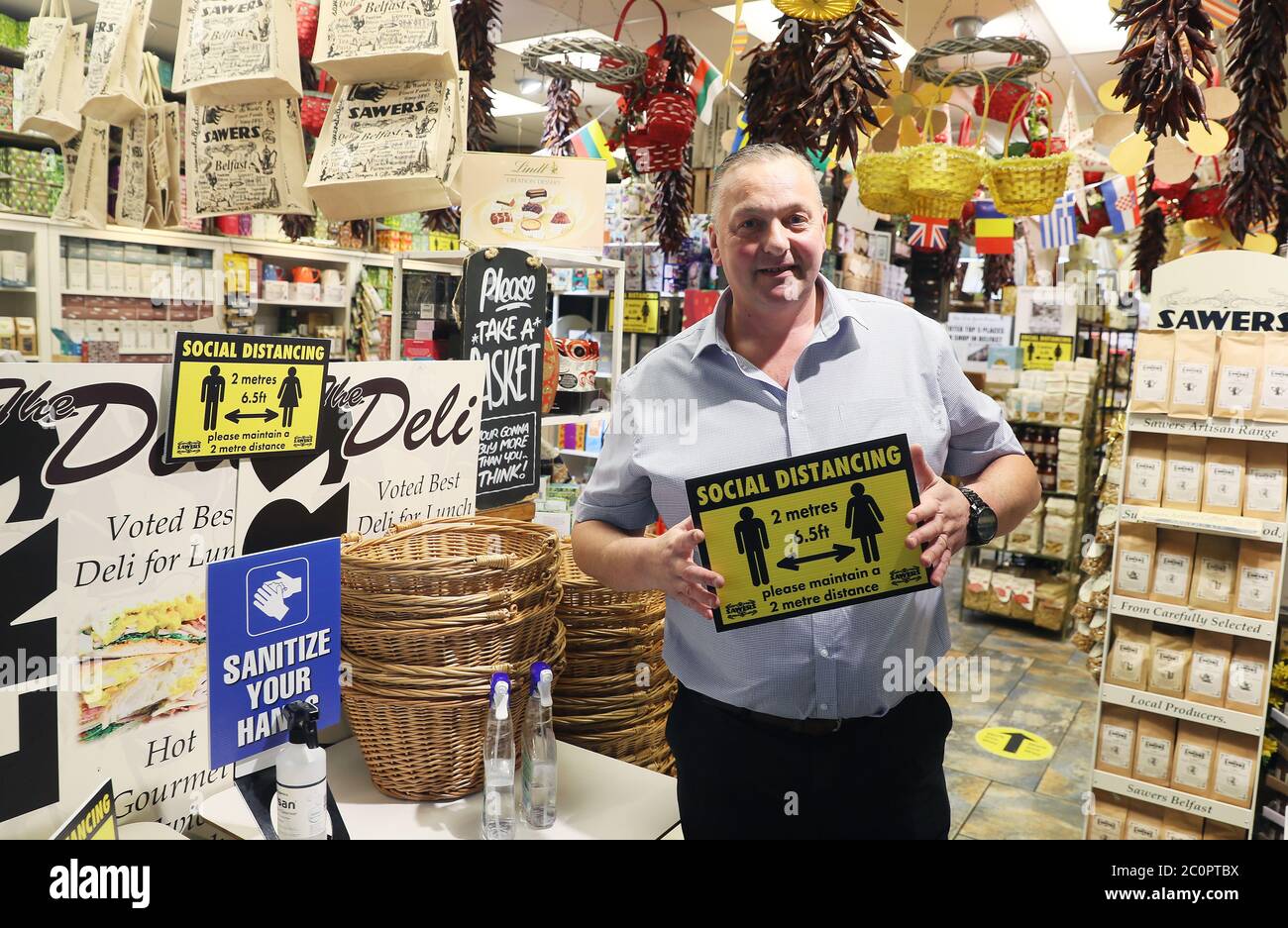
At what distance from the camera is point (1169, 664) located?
116 inches

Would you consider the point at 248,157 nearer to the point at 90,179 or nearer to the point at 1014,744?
the point at 90,179

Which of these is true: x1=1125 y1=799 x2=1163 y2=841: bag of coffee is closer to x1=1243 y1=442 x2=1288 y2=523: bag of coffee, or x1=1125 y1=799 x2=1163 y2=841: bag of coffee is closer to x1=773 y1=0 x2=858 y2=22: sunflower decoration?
x1=1243 y1=442 x2=1288 y2=523: bag of coffee

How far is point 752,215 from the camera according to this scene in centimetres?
154

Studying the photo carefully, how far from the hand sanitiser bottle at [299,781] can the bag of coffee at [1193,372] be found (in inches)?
110

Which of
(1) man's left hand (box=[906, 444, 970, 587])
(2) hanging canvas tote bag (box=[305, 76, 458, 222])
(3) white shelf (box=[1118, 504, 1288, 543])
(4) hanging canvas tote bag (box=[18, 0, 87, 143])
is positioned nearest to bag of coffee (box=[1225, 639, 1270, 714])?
(3) white shelf (box=[1118, 504, 1288, 543])

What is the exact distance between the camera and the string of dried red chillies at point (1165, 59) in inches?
85.4

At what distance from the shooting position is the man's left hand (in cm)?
130

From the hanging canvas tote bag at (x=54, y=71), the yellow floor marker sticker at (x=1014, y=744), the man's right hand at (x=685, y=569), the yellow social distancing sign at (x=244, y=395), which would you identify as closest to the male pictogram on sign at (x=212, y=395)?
the yellow social distancing sign at (x=244, y=395)

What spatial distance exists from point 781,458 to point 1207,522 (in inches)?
80.6

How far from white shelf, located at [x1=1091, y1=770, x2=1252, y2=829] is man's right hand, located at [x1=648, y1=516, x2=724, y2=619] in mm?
2389
